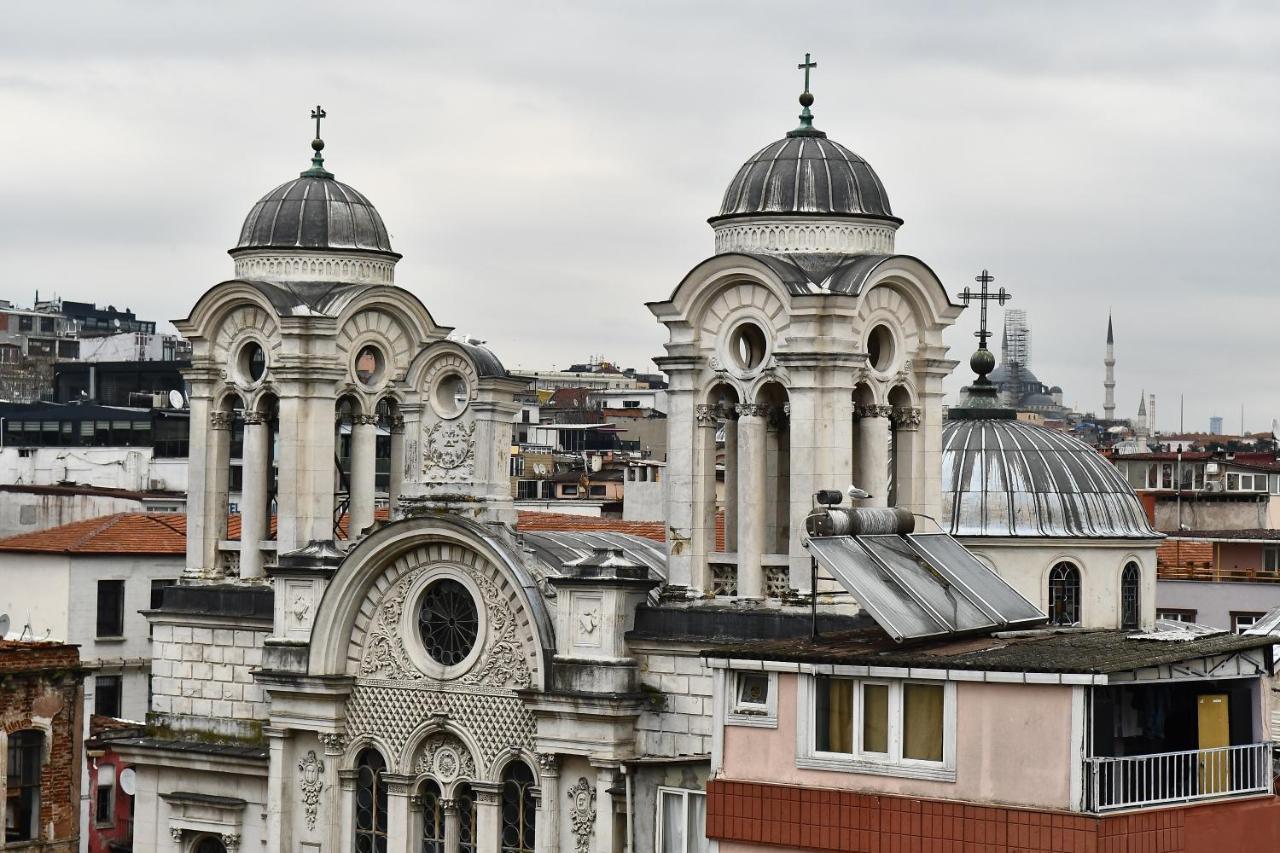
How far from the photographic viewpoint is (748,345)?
41156 millimetres

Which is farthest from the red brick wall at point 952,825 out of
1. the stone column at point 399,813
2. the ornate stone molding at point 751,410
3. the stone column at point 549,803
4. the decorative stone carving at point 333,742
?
the decorative stone carving at point 333,742

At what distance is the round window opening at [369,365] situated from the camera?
4638 centimetres

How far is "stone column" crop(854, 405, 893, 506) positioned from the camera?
40.3 metres

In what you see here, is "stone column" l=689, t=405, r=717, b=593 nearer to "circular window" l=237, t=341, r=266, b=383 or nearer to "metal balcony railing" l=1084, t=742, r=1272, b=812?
"circular window" l=237, t=341, r=266, b=383

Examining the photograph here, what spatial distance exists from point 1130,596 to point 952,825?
25173mm

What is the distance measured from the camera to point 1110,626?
175 feet

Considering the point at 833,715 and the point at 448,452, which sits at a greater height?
the point at 448,452

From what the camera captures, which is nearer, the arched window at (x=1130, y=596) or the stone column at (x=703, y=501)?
the stone column at (x=703, y=501)

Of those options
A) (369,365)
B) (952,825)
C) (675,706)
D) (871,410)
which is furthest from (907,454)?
(952,825)

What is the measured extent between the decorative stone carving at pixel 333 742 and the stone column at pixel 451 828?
2202 mm

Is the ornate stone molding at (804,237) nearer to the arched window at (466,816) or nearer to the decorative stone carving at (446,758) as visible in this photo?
the decorative stone carving at (446,758)

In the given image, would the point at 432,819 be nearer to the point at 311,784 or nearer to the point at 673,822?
the point at 311,784

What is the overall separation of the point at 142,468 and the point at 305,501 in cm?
4498

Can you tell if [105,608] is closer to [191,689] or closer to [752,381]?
[191,689]
